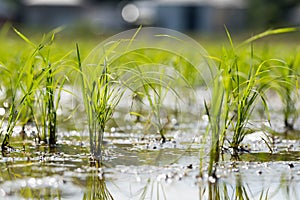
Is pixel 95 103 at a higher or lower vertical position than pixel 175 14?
lower

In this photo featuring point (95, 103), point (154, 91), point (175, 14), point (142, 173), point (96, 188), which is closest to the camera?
point (96, 188)

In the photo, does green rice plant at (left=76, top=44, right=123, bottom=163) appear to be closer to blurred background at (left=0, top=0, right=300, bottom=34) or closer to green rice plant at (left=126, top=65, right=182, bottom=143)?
green rice plant at (left=126, top=65, right=182, bottom=143)

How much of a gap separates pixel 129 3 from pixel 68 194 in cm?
4109

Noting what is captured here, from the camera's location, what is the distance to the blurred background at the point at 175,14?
129ft

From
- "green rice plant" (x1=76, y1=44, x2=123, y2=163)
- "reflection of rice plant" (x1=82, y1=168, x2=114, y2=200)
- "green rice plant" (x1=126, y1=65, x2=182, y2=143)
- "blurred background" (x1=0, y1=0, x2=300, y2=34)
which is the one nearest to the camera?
"reflection of rice plant" (x1=82, y1=168, x2=114, y2=200)

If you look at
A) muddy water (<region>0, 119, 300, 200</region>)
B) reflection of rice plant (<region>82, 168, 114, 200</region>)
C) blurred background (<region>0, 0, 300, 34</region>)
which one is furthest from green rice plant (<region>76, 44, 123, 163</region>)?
blurred background (<region>0, 0, 300, 34</region>)

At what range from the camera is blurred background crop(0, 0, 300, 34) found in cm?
3919

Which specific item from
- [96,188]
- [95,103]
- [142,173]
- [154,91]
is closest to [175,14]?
[154,91]

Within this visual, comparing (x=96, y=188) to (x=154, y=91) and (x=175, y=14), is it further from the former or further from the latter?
(x=175, y=14)

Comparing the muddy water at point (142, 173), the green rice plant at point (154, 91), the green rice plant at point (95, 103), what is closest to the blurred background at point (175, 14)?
the green rice plant at point (154, 91)

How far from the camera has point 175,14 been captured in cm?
3994

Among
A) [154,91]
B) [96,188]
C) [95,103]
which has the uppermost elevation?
[154,91]

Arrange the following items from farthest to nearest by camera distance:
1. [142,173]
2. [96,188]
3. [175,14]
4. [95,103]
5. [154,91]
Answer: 1. [175,14]
2. [154,91]
3. [95,103]
4. [142,173]
5. [96,188]

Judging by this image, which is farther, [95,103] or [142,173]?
[95,103]
